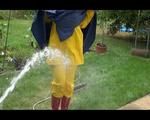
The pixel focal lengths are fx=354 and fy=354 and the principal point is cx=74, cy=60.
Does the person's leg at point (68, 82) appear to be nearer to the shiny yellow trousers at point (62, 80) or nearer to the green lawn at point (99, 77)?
the shiny yellow trousers at point (62, 80)

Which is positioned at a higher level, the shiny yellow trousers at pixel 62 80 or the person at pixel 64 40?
the person at pixel 64 40

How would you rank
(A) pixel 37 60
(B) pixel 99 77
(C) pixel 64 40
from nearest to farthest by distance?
(C) pixel 64 40
(A) pixel 37 60
(B) pixel 99 77

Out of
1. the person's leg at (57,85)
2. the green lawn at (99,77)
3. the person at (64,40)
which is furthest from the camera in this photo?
the green lawn at (99,77)

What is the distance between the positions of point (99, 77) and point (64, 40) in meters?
0.95

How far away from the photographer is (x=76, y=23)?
1494 millimetres

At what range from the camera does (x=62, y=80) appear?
1599mm

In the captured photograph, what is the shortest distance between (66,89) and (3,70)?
70 centimetres

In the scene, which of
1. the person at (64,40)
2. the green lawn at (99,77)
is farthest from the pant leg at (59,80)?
the green lawn at (99,77)

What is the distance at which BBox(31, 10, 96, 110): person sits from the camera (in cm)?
146

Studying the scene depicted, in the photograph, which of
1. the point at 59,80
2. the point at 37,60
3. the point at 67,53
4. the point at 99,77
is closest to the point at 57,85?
the point at 59,80

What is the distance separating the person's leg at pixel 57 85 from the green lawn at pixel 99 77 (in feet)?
0.56

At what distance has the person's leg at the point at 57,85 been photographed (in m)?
1.57

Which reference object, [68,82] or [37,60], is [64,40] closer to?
[68,82]

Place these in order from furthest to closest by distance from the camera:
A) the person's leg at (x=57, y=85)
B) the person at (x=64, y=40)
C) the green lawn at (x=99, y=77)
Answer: the green lawn at (x=99, y=77) → the person's leg at (x=57, y=85) → the person at (x=64, y=40)
